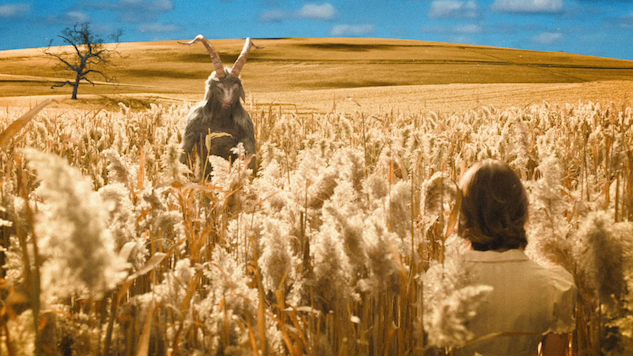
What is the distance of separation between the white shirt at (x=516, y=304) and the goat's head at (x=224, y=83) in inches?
169

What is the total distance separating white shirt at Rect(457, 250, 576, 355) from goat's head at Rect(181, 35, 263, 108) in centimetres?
429

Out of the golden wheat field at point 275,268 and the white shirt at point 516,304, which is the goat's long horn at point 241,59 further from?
the white shirt at point 516,304

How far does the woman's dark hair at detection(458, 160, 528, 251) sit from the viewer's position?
2168mm

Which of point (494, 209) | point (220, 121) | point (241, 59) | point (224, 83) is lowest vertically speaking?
point (494, 209)

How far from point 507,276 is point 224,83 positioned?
4533 millimetres

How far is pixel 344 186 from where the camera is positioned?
5.30 feet

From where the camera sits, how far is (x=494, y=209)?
7.13 ft

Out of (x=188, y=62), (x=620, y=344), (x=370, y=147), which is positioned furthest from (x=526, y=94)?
(x=188, y=62)

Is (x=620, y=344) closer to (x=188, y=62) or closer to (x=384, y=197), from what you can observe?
(x=384, y=197)

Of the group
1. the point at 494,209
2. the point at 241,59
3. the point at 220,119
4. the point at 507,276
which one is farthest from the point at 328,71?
the point at 507,276

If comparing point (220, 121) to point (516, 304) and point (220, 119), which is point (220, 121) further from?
point (516, 304)

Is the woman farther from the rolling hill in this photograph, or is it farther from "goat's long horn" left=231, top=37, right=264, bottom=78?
the rolling hill

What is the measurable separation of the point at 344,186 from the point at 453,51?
83.1 meters

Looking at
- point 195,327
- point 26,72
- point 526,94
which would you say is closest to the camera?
point 195,327
